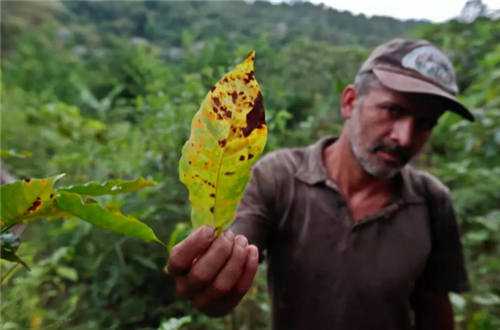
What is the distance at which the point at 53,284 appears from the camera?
287 cm

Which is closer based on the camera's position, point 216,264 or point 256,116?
point 256,116

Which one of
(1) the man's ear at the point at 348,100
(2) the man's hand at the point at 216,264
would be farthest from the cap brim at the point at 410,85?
(2) the man's hand at the point at 216,264

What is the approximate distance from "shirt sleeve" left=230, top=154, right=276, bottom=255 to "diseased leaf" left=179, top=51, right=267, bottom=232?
0.83m

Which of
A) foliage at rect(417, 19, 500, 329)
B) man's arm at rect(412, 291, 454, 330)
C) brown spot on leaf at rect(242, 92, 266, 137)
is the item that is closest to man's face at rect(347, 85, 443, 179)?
man's arm at rect(412, 291, 454, 330)

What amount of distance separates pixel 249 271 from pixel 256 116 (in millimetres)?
209

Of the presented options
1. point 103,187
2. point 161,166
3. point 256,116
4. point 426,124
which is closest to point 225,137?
point 256,116

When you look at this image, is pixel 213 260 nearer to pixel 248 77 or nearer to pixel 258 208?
pixel 248 77

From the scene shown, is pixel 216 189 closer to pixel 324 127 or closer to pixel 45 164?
pixel 45 164

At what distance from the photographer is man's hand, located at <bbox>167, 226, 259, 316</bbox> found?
2.01ft

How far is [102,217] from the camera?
522 mm

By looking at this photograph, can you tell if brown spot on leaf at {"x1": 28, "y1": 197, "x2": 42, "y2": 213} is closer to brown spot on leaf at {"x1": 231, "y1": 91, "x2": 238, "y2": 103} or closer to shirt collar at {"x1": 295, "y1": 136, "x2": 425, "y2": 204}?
brown spot on leaf at {"x1": 231, "y1": 91, "x2": 238, "y2": 103}

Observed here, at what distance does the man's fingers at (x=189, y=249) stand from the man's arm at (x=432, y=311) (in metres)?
1.20

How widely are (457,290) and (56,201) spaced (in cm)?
141

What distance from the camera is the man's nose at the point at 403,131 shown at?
1529mm
